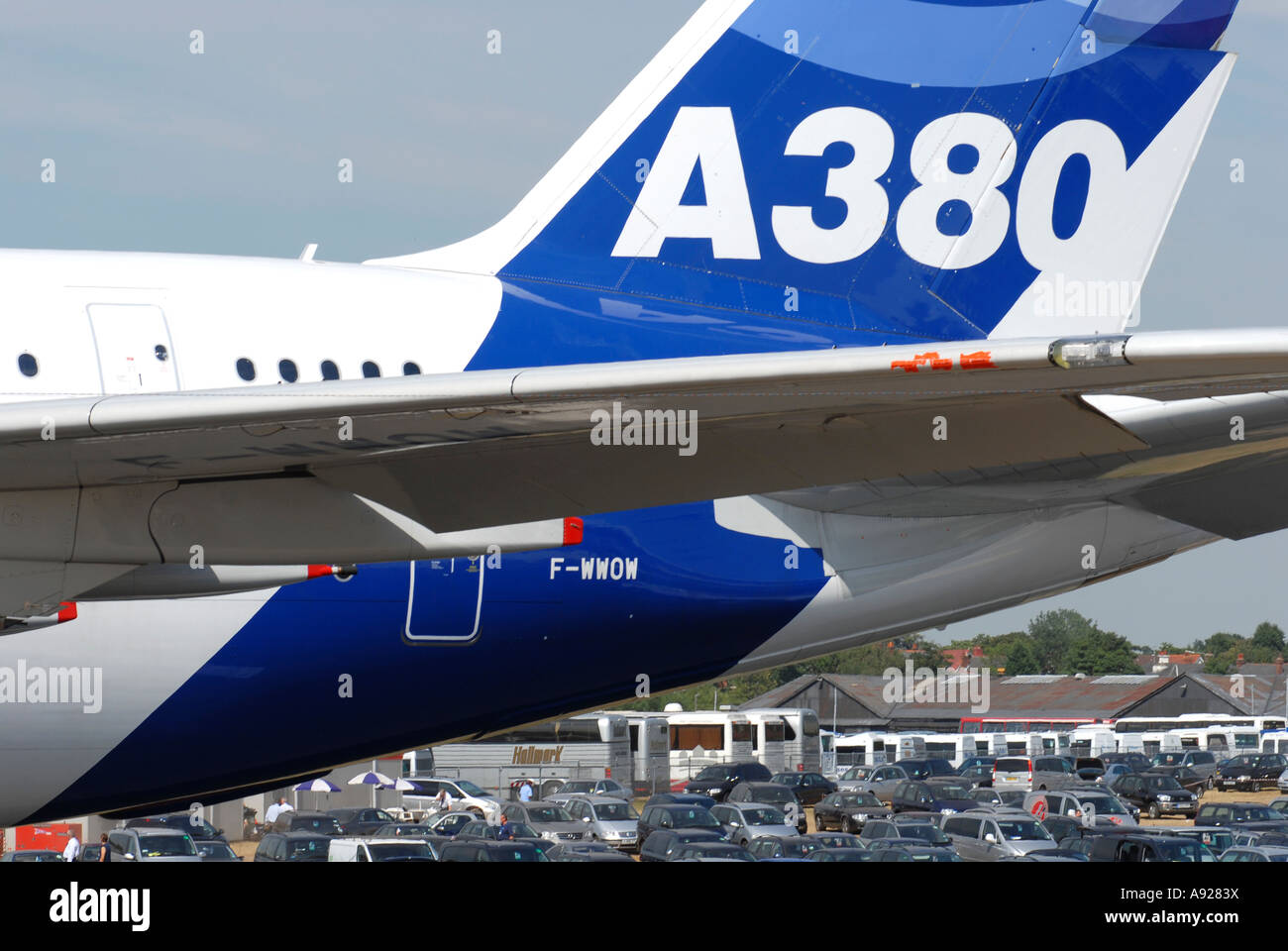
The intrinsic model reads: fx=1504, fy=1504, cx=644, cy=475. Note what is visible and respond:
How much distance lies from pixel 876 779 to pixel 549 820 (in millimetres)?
22436

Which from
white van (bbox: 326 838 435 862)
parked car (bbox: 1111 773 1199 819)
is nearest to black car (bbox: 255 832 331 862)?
white van (bbox: 326 838 435 862)

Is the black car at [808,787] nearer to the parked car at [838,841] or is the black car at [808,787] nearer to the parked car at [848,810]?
the parked car at [848,810]

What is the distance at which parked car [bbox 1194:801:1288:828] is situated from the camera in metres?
39.1

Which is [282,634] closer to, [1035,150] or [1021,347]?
[1021,347]

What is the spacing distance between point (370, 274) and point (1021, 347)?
6190 millimetres

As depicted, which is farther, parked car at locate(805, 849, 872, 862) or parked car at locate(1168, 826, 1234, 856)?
parked car at locate(1168, 826, 1234, 856)

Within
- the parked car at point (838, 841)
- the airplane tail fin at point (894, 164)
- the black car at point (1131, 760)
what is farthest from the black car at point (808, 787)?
the airplane tail fin at point (894, 164)

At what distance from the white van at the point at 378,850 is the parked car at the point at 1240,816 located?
21482 mm

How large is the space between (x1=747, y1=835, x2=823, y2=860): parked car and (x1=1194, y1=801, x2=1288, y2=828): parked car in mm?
12661

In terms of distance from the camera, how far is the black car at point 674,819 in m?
40.1

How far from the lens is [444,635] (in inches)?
381

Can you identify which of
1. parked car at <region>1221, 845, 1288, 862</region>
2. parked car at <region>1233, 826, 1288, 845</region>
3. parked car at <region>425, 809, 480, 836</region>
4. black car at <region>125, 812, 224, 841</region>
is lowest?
black car at <region>125, 812, 224, 841</region>

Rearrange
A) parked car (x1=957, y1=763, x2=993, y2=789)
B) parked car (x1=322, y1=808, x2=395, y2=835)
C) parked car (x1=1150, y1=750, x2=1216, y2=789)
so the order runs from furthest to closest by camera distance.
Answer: parked car (x1=1150, y1=750, x2=1216, y2=789), parked car (x1=957, y1=763, x2=993, y2=789), parked car (x1=322, y1=808, x2=395, y2=835)

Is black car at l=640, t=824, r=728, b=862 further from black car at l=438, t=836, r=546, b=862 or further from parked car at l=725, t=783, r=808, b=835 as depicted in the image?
parked car at l=725, t=783, r=808, b=835
